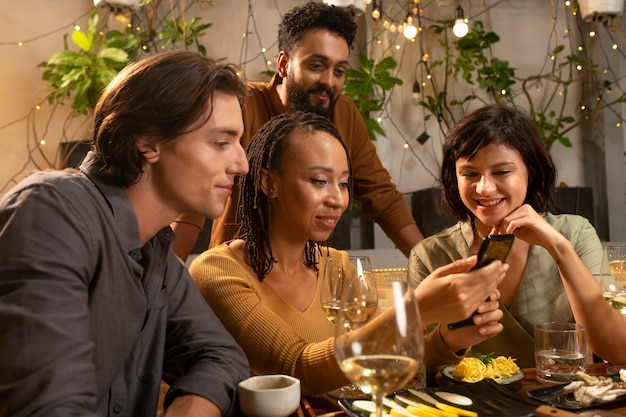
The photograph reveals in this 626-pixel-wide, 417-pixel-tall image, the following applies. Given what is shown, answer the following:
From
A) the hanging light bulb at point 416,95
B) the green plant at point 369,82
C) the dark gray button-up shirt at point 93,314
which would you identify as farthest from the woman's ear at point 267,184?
the hanging light bulb at point 416,95

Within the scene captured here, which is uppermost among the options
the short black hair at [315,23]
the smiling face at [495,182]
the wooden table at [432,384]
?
the short black hair at [315,23]

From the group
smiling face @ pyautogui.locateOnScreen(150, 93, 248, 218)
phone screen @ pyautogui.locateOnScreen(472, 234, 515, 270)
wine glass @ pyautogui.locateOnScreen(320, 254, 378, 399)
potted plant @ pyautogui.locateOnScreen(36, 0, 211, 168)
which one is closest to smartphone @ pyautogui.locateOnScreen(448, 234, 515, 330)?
phone screen @ pyautogui.locateOnScreen(472, 234, 515, 270)

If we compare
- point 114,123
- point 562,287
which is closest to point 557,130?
point 562,287

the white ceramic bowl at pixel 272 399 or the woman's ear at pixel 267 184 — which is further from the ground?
the woman's ear at pixel 267 184

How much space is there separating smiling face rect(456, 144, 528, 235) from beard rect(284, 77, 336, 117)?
803 mm

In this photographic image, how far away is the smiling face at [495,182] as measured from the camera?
2.17m

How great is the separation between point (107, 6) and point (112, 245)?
11.6 feet

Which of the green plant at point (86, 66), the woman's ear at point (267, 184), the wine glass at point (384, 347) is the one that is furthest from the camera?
the green plant at point (86, 66)

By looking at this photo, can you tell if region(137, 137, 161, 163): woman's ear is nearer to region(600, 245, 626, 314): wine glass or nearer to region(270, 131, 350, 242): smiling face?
region(270, 131, 350, 242): smiling face

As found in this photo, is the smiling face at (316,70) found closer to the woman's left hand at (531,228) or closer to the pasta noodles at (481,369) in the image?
the woman's left hand at (531,228)

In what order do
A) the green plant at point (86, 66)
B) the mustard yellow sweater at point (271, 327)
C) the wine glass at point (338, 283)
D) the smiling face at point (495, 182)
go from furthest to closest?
1. the green plant at point (86, 66)
2. the smiling face at point (495, 182)
3. the mustard yellow sweater at point (271, 327)
4. the wine glass at point (338, 283)

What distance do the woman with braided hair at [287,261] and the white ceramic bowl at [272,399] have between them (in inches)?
7.9

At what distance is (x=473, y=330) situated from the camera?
151cm

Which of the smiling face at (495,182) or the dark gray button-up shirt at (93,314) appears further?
the smiling face at (495,182)
